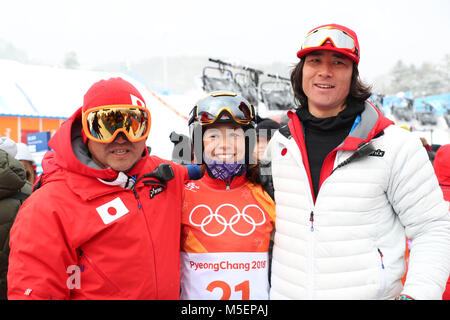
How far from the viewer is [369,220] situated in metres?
1.96

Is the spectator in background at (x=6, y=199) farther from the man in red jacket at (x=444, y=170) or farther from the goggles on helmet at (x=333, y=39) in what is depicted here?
the man in red jacket at (x=444, y=170)

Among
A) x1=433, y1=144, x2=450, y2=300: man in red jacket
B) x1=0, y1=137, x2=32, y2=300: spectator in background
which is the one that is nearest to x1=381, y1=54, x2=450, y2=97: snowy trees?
x1=433, y1=144, x2=450, y2=300: man in red jacket

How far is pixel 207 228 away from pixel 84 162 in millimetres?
859

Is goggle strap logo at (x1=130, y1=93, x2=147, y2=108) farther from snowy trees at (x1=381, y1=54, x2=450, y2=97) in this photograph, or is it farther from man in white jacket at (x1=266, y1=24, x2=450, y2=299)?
snowy trees at (x1=381, y1=54, x2=450, y2=97)

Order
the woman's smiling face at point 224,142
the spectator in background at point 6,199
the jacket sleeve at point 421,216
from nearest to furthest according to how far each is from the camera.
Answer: the jacket sleeve at point 421,216
the woman's smiling face at point 224,142
the spectator in background at point 6,199

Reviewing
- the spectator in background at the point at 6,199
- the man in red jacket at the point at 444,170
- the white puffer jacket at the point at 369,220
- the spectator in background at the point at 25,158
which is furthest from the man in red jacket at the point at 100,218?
the spectator in background at the point at 25,158

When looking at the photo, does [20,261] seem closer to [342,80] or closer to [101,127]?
[101,127]

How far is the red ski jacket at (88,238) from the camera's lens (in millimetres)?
1827

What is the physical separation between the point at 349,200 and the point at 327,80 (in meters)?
0.69

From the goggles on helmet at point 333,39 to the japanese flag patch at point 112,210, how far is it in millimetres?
1396

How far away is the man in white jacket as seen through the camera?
1869 millimetres

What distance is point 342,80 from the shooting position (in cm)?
214

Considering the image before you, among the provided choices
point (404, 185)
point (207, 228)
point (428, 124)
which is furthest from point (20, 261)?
point (428, 124)

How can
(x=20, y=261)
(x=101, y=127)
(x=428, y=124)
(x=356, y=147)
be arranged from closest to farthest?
1. (x=20, y=261)
2. (x=356, y=147)
3. (x=101, y=127)
4. (x=428, y=124)
